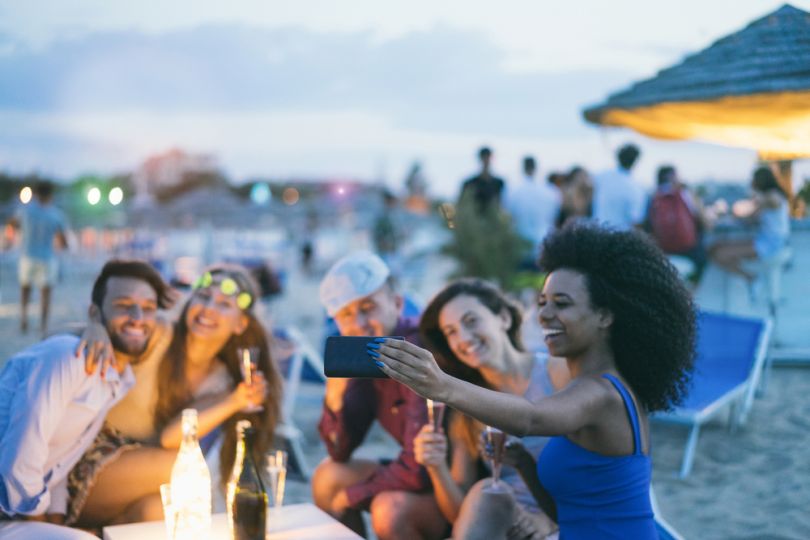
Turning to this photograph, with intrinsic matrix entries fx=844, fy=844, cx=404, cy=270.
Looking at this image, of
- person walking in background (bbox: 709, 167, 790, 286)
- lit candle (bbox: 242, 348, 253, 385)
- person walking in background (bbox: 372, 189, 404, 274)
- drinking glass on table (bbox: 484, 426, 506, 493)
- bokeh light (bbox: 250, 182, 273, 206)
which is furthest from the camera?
bokeh light (bbox: 250, 182, 273, 206)

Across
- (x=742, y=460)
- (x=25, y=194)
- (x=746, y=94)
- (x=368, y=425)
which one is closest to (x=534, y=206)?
(x=742, y=460)

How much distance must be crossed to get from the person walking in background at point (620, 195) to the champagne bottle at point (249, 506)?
5.82m

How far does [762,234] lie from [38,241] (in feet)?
26.7

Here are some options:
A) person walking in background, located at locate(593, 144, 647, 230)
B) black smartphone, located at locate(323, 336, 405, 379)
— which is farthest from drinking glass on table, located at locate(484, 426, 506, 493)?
person walking in background, located at locate(593, 144, 647, 230)

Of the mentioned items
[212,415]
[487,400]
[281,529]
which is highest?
[487,400]

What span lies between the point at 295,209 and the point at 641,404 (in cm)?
2153

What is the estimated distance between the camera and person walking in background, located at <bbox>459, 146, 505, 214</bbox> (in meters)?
9.75

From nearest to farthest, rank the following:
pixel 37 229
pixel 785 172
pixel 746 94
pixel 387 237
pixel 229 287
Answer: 1. pixel 229 287
2. pixel 746 94
3. pixel 785 172
4. pixel 37 229
5. pixel 387 237

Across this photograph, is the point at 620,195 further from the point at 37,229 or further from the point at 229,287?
the point at 37,229

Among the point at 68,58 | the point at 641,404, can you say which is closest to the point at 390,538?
the point at 641,404

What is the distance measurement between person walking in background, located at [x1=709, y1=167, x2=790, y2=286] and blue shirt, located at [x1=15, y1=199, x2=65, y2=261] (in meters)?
A: 7.60

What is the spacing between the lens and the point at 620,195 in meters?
7.87

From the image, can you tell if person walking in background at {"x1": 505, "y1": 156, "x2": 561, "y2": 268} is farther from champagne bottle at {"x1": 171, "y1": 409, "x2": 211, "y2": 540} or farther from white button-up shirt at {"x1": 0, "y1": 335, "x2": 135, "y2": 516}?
champagne bottle at {"x1": 171, "y1": 409, "x2": 211, "y2": 540}

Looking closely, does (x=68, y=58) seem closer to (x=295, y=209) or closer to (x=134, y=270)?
(x=295, y=209)
